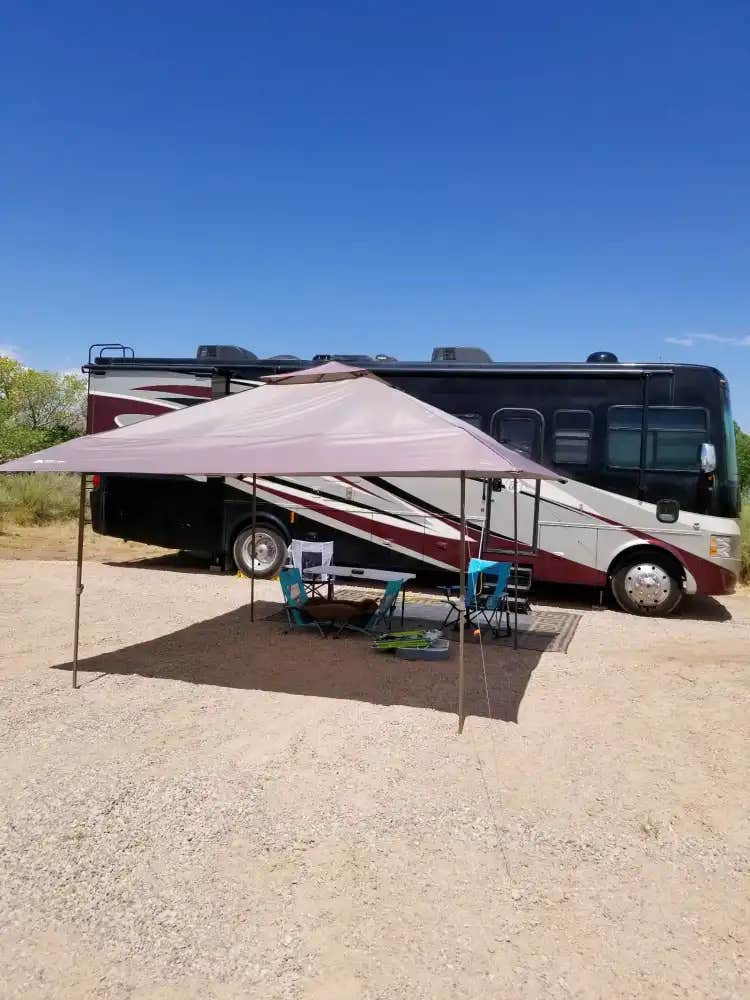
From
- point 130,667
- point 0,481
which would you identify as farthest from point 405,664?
point 0,481

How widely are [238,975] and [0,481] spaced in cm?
1681

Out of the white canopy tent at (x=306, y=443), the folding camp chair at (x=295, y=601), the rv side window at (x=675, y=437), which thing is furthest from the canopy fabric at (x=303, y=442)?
the rv side window at (x=675, y=437)

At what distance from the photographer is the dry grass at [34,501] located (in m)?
16.4

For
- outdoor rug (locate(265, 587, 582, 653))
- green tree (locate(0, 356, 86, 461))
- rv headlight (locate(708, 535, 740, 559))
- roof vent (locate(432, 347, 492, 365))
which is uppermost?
green tree (locate(0, 356, 86, 461))

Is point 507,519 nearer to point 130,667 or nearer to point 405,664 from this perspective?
point 405,664

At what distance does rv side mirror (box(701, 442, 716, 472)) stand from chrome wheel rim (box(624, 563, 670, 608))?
1.27 m

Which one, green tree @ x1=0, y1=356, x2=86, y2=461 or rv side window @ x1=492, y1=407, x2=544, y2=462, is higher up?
green tree @ x1=0, y1=356, x2=86, y2=461

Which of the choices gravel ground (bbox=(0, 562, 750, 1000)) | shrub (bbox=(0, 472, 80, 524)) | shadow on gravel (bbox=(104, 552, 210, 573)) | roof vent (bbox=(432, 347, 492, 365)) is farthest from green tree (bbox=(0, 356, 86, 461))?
gravel ground (bbox=(0, 562, 750, 1000))

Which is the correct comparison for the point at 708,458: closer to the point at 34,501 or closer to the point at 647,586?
the point at 647,586

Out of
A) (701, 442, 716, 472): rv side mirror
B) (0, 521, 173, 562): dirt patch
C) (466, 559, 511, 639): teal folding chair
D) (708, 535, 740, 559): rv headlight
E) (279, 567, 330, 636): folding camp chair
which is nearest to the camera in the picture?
(466, 559, 511, 639): teal folding chair

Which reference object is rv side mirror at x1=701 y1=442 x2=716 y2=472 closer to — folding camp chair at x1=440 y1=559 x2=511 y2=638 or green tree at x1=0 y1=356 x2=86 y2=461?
folding camp chair at x1=440 y1=559 x2=511 y2=638

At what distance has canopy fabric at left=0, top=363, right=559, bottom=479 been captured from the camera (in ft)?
15.5

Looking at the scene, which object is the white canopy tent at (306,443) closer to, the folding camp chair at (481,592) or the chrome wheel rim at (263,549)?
the folding camp chair at (481,592)

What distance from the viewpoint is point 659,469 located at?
8.50 metres
